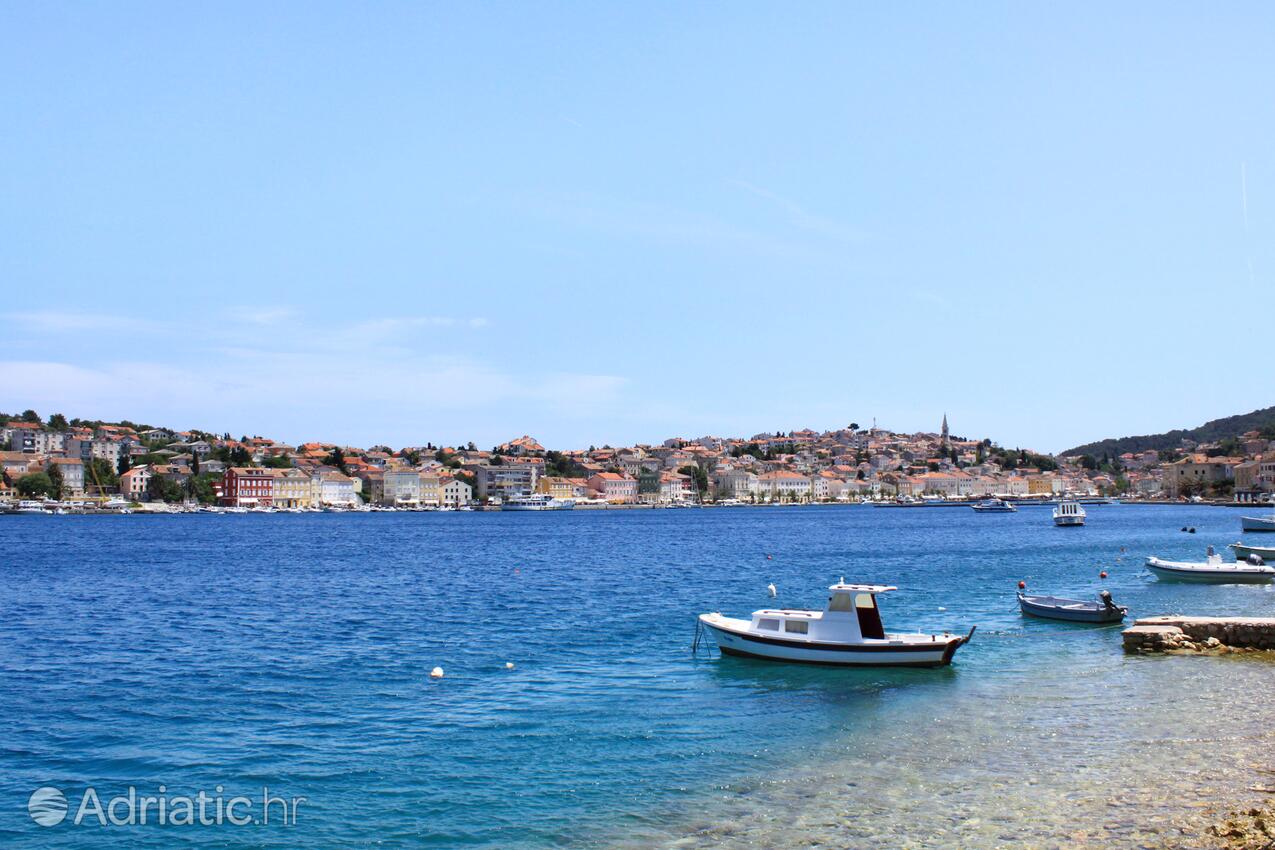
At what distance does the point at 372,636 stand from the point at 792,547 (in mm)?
44686

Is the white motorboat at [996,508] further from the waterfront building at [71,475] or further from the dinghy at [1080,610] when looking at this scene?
the waterfront building at [71,475]

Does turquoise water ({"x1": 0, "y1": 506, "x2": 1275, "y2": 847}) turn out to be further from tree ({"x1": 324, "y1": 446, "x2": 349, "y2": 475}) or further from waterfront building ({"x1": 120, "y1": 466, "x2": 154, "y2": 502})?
tree ({"x1": 324, "y1": 446, "x2": 349, "y2": 475})

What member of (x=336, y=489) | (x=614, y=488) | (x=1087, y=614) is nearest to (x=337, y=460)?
(x=336, y=489)

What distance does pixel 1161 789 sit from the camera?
11953 mm

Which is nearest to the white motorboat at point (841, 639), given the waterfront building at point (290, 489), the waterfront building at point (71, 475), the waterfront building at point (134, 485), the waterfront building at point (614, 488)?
the waterfront building at point (290, 489)

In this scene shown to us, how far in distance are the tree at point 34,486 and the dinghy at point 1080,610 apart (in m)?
148

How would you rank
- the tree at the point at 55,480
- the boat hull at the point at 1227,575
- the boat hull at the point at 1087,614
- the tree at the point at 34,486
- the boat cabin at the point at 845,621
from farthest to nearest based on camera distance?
the tree at the point at 55,480, the tree at the point at 34,486, the boat hull at the point at 1227,575, the boat hull at the point at 1087,614, the boat cabin at the point at 845,621

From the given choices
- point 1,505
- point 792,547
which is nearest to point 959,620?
point 792,547

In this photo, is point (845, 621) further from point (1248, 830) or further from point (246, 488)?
point (246, 488)

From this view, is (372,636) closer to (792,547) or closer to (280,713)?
(280,713)

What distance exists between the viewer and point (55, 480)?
14500cm
